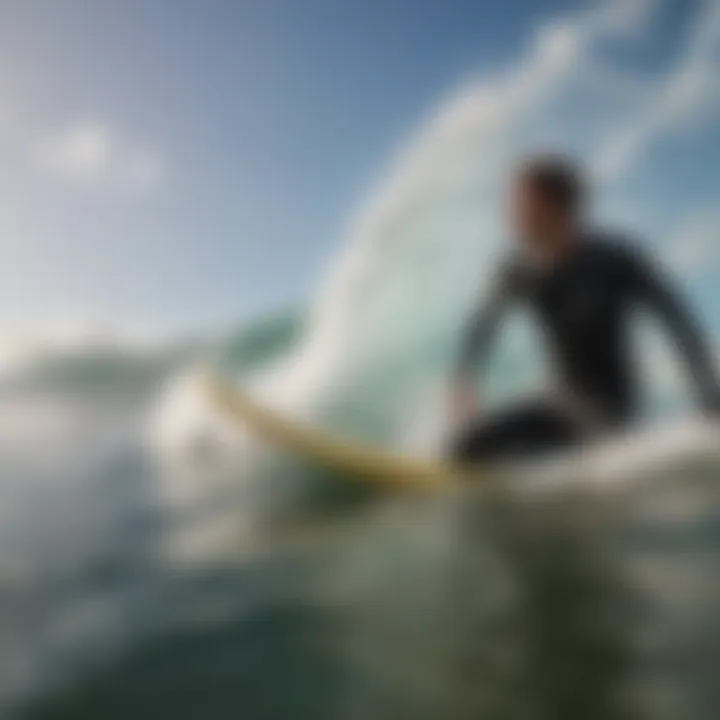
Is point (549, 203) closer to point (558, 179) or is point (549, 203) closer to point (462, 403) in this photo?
point (558, 179)

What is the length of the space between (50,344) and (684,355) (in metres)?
1.26

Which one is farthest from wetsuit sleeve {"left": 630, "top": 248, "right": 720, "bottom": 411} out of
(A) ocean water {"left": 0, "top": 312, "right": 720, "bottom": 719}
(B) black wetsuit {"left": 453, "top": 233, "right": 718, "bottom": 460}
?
(A) ocean water {"left": 0, "top": 312, "right": 720, "bottom": 719}

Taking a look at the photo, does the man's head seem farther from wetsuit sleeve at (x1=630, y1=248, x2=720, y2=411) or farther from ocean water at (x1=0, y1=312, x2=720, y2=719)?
ocean water at (x1=0, y1=312, x2=720, y2=719)

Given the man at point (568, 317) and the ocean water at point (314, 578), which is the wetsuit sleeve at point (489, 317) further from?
the ocean water at point (314, 578)

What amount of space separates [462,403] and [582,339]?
0.26 meters

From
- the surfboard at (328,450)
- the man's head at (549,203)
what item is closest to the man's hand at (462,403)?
the surfboard at (328,450)

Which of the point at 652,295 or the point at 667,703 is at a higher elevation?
the point at 652,295

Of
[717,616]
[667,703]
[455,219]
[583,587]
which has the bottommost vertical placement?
[667,703]

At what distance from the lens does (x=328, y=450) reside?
205 centimetres

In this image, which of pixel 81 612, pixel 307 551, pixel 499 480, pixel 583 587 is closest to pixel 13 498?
pixel 81 612

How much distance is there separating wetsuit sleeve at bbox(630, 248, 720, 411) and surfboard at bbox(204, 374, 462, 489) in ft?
1.55

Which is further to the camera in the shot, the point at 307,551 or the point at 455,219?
the point at 455,219

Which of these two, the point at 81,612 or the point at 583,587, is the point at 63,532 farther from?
the point at 583,587

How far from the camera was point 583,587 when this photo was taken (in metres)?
1.79
